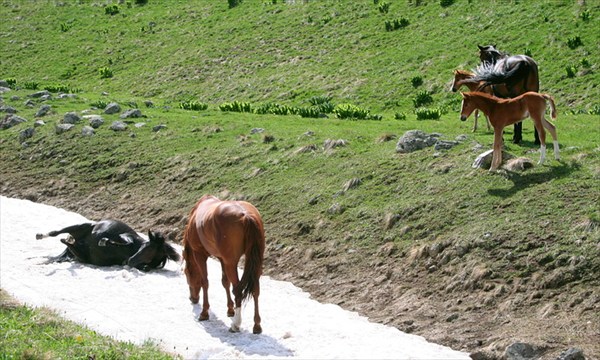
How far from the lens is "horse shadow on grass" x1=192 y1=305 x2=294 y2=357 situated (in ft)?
42.6

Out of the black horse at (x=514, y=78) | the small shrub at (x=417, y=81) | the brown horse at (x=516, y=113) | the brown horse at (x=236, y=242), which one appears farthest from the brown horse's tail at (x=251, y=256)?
the small shrub at (x=417, y=81)

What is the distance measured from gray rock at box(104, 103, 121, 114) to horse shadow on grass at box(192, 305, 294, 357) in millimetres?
17722

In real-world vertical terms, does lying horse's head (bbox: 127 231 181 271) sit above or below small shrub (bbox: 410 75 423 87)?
above

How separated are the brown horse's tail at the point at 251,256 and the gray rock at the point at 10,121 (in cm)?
2032

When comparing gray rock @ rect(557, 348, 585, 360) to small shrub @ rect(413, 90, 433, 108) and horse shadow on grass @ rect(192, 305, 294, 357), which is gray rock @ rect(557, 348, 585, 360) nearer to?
horse shadow on grass @ rect(192, 305, 294, 357)

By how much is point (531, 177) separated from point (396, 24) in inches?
911

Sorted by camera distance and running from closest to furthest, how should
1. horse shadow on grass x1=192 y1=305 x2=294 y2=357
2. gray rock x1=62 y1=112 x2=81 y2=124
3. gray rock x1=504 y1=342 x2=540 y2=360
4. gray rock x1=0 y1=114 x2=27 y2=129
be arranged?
gray rock x1=504 y1=342 x2=540 y2=360 → horse shadow on grass x1=192 y1=305 x2=294 y2=357 → gray rock x1=62 y1=112 x2=81 y2=124 → gray rock x1=0 y1=114 x2=27 y2=129

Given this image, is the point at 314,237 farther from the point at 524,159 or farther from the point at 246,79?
the point at 246,79

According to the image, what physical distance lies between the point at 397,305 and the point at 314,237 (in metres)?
3.94

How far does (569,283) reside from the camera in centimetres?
1398

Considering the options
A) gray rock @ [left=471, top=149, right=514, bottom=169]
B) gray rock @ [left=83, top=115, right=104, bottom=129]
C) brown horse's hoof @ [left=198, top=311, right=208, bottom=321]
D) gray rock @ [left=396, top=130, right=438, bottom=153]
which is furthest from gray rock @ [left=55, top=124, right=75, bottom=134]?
brown horse's hoof @ [left=198, top=311, right=208, bottom=321]

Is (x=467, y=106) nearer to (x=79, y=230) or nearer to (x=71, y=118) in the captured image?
(x=79, y=230)

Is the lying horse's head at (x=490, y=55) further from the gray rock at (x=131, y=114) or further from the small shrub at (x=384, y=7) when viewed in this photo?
the small shrub at (x=384, y=7)

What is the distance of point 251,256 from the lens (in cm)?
1335
